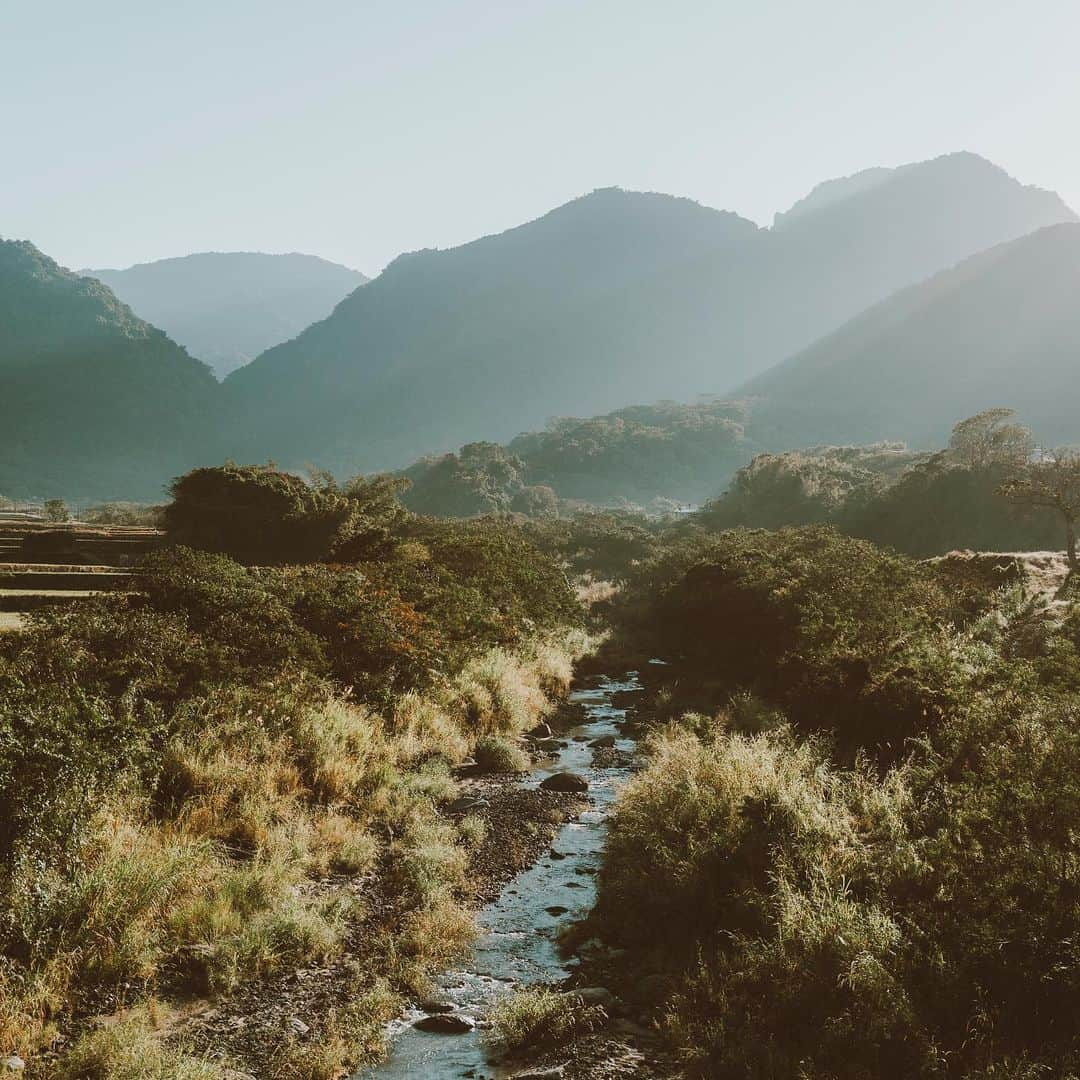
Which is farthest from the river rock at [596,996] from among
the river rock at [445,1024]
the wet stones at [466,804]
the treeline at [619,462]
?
the treeline at [619,462]

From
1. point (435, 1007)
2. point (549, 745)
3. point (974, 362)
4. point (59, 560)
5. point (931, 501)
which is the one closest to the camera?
point (435, 1007)

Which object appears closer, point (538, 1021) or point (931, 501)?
point (538, 1021)

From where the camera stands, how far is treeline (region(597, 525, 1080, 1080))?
7207 millimetres

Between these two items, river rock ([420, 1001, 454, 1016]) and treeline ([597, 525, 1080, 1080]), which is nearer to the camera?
treeline ([597, 525, 1080, 1080])

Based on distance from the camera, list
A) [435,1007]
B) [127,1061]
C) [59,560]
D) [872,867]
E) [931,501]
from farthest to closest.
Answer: [931,501] → [59,560] → [872,867] → [435,1007] → [127,1061]

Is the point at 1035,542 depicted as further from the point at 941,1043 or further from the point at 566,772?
the point at 941,1043

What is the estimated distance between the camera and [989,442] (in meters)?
61.3

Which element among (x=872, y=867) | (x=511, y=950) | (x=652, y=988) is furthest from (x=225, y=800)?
(x=872, y=867)

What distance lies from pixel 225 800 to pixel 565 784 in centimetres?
716

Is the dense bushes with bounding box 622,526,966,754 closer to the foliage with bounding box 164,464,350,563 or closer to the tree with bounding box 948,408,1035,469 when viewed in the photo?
the foliage with bounding box 164,464,350,563

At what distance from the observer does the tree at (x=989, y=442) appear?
57.2m

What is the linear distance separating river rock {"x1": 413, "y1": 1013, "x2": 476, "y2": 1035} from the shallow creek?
6 centimetres

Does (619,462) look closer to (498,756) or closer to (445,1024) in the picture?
(498,756)

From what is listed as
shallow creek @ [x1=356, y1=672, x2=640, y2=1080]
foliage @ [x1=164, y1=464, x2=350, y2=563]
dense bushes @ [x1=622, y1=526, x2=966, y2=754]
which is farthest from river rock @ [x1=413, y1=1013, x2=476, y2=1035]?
foliage @ [x1=164, y1=464, x2=350, y2=563]
